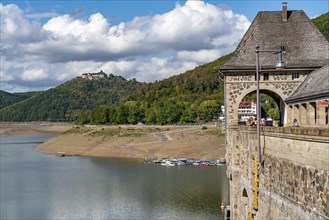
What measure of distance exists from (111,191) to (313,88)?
44555 millimetres

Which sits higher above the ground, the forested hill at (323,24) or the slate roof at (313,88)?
the forested hill at (323,24)

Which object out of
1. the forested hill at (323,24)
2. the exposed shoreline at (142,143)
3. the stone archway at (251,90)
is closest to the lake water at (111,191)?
the exposed shoreline at (142,143)

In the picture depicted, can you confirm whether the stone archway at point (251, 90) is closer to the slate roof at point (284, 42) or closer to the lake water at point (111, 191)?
the slate roof at point (284, 42)

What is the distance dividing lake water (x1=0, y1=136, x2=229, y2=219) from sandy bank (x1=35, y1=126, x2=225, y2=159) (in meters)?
13.0

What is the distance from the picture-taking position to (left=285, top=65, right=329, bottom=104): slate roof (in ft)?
70.1

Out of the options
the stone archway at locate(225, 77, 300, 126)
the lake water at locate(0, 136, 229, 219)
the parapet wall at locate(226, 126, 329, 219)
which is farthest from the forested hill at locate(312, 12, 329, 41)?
the parapet wall at locate(226, 126, 329, 219)

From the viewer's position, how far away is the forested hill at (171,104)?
143m

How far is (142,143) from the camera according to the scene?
117 metres

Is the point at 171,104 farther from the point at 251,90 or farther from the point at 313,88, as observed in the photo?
the point at 313,88

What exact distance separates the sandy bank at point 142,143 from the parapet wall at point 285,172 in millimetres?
73050

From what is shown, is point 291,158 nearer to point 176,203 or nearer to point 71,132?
point 176,203

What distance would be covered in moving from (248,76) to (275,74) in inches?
62.3

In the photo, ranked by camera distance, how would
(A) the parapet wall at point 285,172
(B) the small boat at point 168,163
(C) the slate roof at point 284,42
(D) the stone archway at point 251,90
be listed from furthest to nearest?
1. (B) the small boat at point 168,163
2. (D) the stone archway at point 251,90
3. (C) the slate roof at point 284,42
4. (A) the parapet wall at point 285,172

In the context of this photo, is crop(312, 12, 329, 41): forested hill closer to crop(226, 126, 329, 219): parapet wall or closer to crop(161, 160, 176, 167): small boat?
crop(161, 160, 176, 167): small boat
